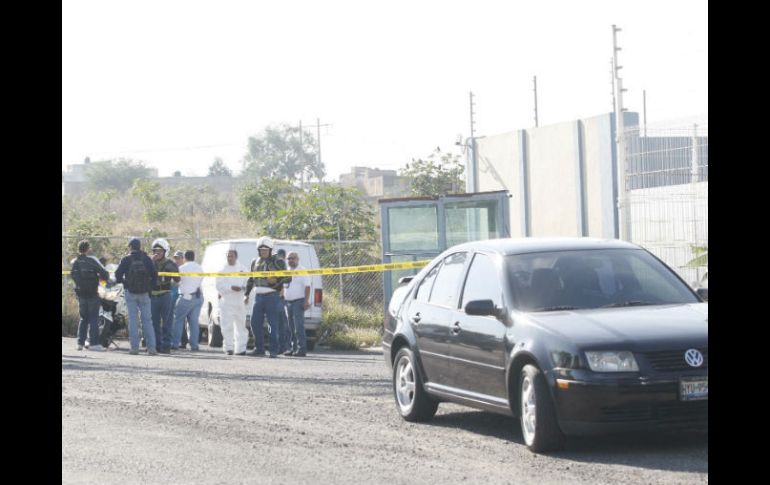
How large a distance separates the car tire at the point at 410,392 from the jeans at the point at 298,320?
824 centimetres

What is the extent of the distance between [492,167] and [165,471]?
28419mm

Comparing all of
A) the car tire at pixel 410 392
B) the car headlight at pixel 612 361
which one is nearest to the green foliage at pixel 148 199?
the car tire at pixel 410 392

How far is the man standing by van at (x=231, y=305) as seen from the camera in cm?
2012

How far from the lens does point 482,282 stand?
10.2 metres

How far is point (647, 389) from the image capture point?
850cm

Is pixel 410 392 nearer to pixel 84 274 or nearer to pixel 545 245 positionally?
pixel 545 245

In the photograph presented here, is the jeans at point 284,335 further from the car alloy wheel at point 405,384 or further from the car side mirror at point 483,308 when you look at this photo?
the car side mirror at point 483,308

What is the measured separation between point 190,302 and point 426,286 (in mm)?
10656

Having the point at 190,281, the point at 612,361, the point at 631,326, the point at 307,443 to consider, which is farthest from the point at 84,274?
the point at 612,361

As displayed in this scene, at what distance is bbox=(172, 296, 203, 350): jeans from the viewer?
2120 centimetres

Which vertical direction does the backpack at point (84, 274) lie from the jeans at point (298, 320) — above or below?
above
